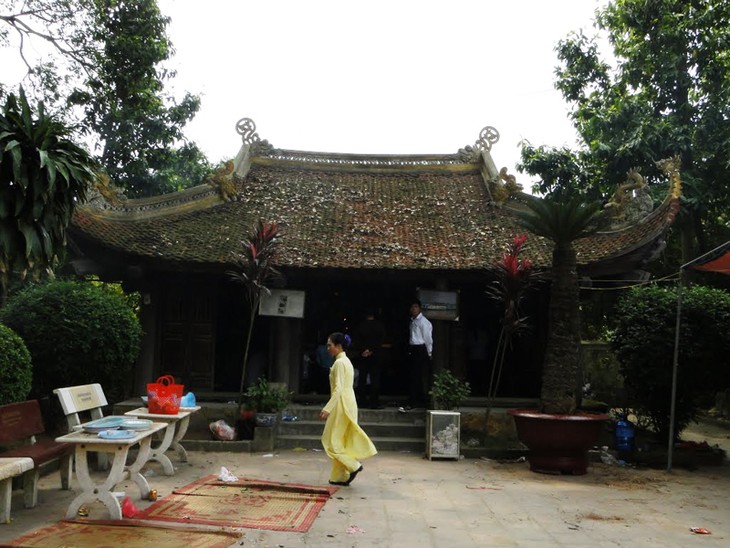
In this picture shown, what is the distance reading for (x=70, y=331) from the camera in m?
9.23

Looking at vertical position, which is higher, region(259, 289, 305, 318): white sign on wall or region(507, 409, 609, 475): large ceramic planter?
region(259, 289, 305, 318): white sign on wall

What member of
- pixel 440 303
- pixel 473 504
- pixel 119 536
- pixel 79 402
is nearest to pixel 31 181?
pixel 79 402

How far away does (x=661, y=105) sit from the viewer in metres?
17.4

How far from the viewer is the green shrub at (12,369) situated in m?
7.00

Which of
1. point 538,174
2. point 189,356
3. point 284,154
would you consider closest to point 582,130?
point 538,174

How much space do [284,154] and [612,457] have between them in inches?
379

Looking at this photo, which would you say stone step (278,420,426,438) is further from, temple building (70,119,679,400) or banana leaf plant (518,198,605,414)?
banana leaf plant (518,198,605,414)

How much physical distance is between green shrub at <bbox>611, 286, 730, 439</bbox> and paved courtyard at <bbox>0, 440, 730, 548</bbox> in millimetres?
1113

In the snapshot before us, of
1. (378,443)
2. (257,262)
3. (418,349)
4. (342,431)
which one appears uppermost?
(257,262)

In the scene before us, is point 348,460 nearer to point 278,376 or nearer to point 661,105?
point 278,376

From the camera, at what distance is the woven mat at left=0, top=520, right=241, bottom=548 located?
4867mm

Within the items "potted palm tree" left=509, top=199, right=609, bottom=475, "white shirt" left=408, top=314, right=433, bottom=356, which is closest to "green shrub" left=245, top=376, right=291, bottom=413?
"white shirt" left=408, top=314, right=433, bottom=356

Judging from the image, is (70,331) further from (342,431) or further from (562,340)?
(562,340)

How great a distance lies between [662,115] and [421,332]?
9759 millimetres
